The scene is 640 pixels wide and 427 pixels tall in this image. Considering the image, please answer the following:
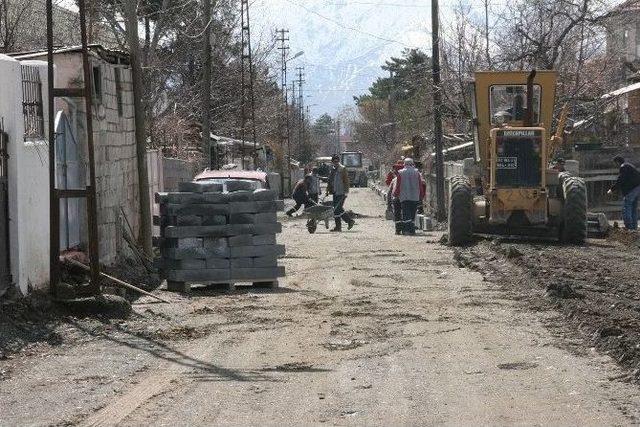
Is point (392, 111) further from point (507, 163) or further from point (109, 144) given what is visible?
point (109, 144)

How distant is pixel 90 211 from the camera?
45.8 feet

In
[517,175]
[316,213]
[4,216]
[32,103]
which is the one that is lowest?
[316,213]

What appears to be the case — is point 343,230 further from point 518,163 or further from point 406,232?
point 518,163

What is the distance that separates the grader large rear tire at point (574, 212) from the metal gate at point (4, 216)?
12520mm

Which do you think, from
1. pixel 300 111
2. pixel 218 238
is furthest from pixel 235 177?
pixel 300 111

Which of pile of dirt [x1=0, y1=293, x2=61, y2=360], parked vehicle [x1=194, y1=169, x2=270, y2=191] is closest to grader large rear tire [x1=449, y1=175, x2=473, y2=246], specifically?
parked vehicle [x1=194, y1=169, x2=270, y2=191]

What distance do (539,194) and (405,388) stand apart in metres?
14.5

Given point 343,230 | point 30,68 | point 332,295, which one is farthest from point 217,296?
point 343,230

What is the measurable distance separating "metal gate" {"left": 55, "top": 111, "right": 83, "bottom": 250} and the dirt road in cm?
171

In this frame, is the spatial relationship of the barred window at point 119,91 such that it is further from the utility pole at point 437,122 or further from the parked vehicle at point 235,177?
the utility pole at point 437,122

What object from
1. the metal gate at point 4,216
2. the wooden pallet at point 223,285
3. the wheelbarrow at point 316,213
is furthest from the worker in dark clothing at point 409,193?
the metal gate at point 4,216

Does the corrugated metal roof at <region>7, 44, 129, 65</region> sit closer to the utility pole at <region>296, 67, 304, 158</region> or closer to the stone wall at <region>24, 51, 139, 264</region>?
the stone wall at <region>24, 51, 139, 264</region>

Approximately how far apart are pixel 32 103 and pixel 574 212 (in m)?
11.7

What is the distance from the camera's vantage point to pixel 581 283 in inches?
632
